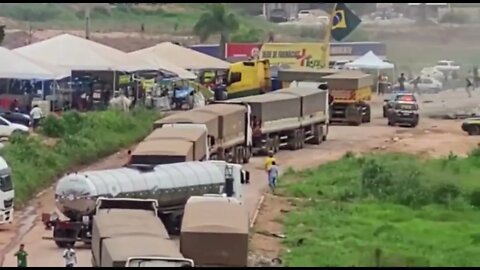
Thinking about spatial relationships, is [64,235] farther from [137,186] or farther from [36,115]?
[36,115]

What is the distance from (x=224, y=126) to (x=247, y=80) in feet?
54.9

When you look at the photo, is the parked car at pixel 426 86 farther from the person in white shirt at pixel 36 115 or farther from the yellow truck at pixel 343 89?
the person in white shirt at pixel 36 115

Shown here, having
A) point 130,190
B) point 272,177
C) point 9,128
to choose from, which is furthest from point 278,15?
point 130,190

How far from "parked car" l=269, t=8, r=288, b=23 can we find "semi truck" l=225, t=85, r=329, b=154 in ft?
183

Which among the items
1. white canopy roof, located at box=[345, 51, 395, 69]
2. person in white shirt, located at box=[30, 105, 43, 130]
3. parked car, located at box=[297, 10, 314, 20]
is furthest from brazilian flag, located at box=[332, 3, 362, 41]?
person in white shirt, located at box=[30, 105, 43, 130]

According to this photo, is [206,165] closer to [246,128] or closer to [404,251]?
[404,251]

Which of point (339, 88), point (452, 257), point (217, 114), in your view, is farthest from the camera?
point (339, 88)

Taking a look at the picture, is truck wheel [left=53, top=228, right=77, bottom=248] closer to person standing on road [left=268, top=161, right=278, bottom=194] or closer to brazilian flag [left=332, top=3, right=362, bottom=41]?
person standing on road [left=268, top=161, right=278, bottom=194]

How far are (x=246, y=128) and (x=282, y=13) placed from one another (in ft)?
223

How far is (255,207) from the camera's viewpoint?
29.3 metres

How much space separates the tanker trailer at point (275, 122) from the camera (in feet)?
129

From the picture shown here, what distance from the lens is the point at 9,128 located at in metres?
38.9

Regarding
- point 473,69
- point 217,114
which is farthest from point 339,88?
point 473,69

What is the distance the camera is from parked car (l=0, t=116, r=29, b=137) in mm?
38209
